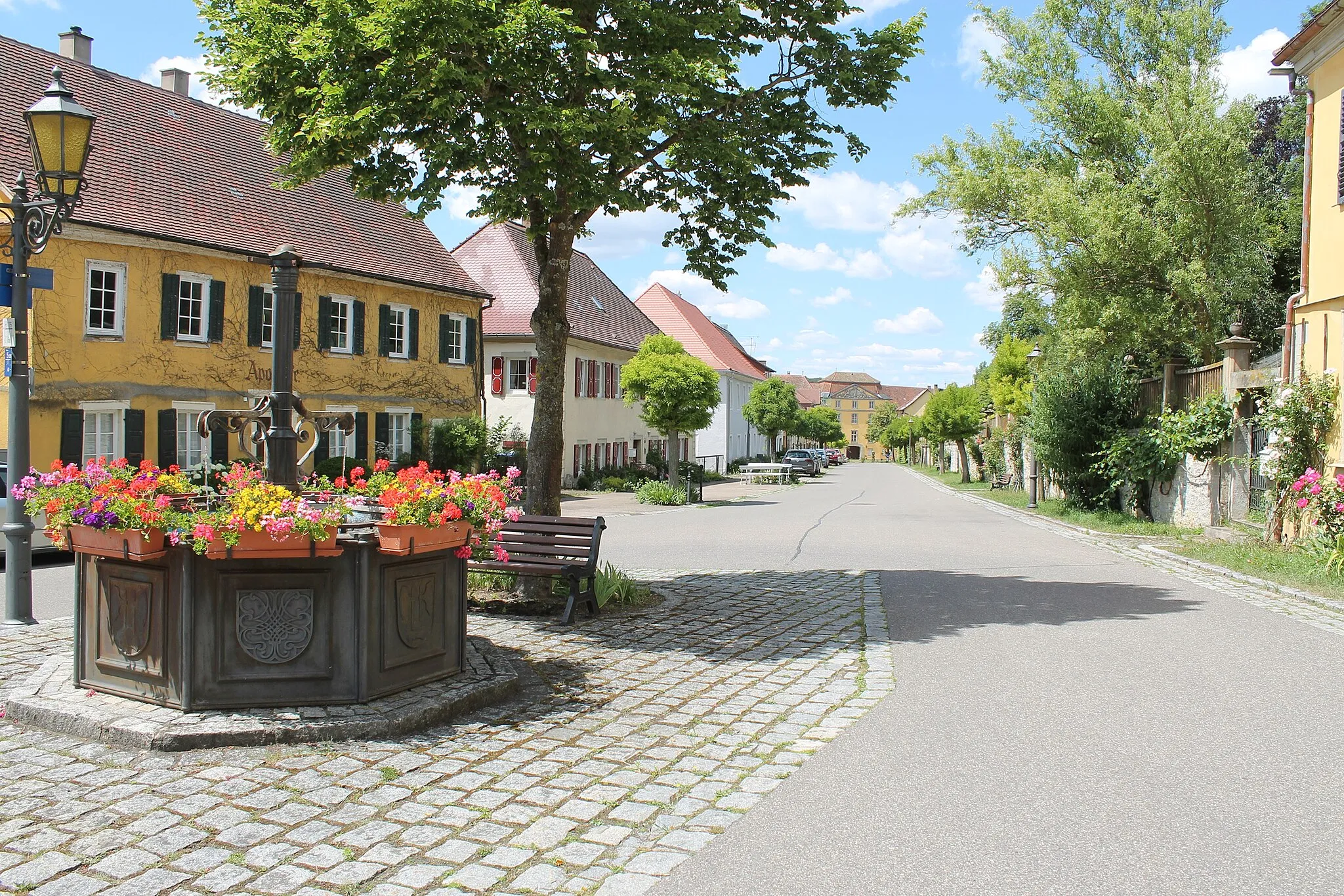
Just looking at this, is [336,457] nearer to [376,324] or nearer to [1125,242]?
[376,324]

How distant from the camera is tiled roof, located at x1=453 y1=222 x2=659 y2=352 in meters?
36.3

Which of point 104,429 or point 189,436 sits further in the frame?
point 189,436

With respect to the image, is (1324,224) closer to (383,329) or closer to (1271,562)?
(1271,562)

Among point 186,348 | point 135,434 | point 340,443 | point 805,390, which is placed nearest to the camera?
point 135,434

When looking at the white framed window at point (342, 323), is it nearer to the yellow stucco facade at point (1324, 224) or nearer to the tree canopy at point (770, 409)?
the yellow stucco facade at point (1324, 224)

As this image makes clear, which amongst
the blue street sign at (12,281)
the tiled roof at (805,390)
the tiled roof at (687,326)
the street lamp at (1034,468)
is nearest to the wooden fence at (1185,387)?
the street lamp at (1034,468)

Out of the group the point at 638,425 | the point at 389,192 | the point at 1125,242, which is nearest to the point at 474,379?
the point at 638,425

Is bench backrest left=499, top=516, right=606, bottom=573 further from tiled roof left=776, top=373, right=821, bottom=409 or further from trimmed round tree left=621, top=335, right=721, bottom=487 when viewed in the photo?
tiled roof left=776, top=373, right=821, bottom=409

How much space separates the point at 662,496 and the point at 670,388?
10.9ft

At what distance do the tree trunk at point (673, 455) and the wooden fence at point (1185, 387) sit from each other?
14.9m

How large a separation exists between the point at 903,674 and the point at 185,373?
18.2 meters

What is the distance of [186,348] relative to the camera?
69.8ft

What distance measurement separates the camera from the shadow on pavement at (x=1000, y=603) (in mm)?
9695

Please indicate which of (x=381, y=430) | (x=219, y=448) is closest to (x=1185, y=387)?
(x=381, y=430)
